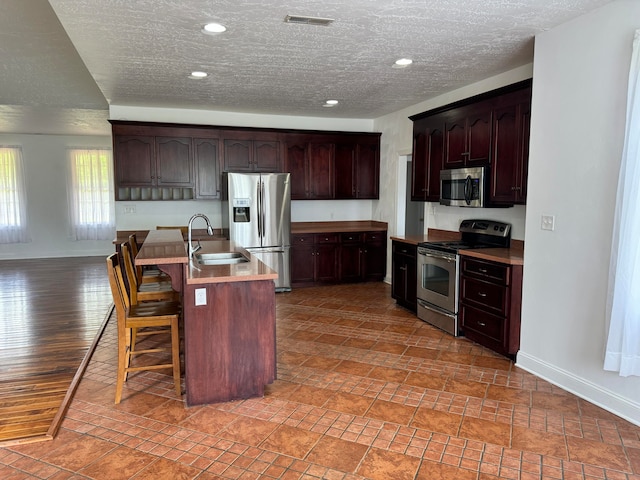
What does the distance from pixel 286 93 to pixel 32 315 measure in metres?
3.98

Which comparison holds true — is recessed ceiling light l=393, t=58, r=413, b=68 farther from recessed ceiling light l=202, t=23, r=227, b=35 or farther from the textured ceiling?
recessed ceiling light l=202, t=23, r=227, b=35

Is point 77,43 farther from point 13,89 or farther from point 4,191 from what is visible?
point 4,191

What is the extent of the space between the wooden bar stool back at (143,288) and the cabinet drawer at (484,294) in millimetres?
2622

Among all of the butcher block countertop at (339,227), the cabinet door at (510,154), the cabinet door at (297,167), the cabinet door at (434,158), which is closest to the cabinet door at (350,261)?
the butcher block countertop at (339,227)

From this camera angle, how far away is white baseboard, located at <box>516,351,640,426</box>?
2.80m

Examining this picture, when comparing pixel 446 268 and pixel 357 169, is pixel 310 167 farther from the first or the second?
pixel 446 268

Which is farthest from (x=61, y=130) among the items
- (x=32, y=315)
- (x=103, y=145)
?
(x=32, y=315)

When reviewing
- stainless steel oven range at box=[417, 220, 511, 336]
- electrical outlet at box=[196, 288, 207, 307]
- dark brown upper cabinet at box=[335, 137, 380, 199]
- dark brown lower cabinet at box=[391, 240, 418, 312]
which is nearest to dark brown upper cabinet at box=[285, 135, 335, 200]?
dark brown upper cabinet at box=[335, 137, 380, 199]

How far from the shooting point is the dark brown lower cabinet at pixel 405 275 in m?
5.14

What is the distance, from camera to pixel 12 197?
959 cm

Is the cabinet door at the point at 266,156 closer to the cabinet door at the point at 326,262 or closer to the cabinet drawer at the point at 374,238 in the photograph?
the cabinet door at the point at 326,262

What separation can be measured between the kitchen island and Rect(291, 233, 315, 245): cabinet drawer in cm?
329

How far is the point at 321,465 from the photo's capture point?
234 centimetres

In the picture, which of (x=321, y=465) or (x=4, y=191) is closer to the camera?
(x=321, y=465)
